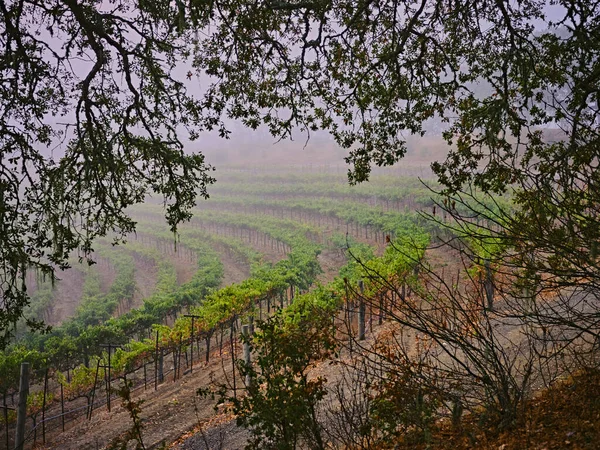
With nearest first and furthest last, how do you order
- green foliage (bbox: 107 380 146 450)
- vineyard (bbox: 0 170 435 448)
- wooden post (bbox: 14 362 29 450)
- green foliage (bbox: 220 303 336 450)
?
1. green foliage (bbox: 107 380 146 450)
2. green foliage (bbox: 220 303 336 450)
3. wooden post (bbox: 14 362 29 450)
4. vineyard (bbox: 0 170 435 448)

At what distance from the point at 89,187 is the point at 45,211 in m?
0.82

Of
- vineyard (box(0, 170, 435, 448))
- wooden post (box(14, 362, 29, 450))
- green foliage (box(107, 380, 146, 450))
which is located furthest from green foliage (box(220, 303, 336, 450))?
wooden post (box(14, 362, 29, 450))

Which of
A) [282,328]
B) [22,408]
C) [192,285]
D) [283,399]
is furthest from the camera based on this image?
[192,285]

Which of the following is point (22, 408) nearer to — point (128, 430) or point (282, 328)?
point (282, 328)

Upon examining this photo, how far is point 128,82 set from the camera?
5.87 meters

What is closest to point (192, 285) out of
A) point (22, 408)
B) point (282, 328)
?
point (22, 408)

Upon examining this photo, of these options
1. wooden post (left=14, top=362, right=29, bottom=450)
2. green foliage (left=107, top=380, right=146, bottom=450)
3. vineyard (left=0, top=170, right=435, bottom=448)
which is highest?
green foliage (left=107, top=380, right=146, bottom=450)

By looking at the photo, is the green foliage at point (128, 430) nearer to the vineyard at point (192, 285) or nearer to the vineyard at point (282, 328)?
the vineyard at point (282, 328)

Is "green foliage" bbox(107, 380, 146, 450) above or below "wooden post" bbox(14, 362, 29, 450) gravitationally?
above

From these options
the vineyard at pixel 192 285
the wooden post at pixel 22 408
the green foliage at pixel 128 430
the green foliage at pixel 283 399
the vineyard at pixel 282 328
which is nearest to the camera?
the green foliage at pixel 128 430

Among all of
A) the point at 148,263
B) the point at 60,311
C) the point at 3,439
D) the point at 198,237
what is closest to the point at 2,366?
the point at 3,439

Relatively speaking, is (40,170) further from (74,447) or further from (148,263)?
(148,263)

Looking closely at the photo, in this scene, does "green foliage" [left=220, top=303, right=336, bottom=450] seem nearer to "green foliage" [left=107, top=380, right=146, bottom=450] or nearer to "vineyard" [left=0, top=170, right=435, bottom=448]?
"green foliage" [left=107, top=380, right=146, bottom=450]

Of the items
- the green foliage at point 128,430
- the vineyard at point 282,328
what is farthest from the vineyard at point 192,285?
the green foliage at point 128,430
